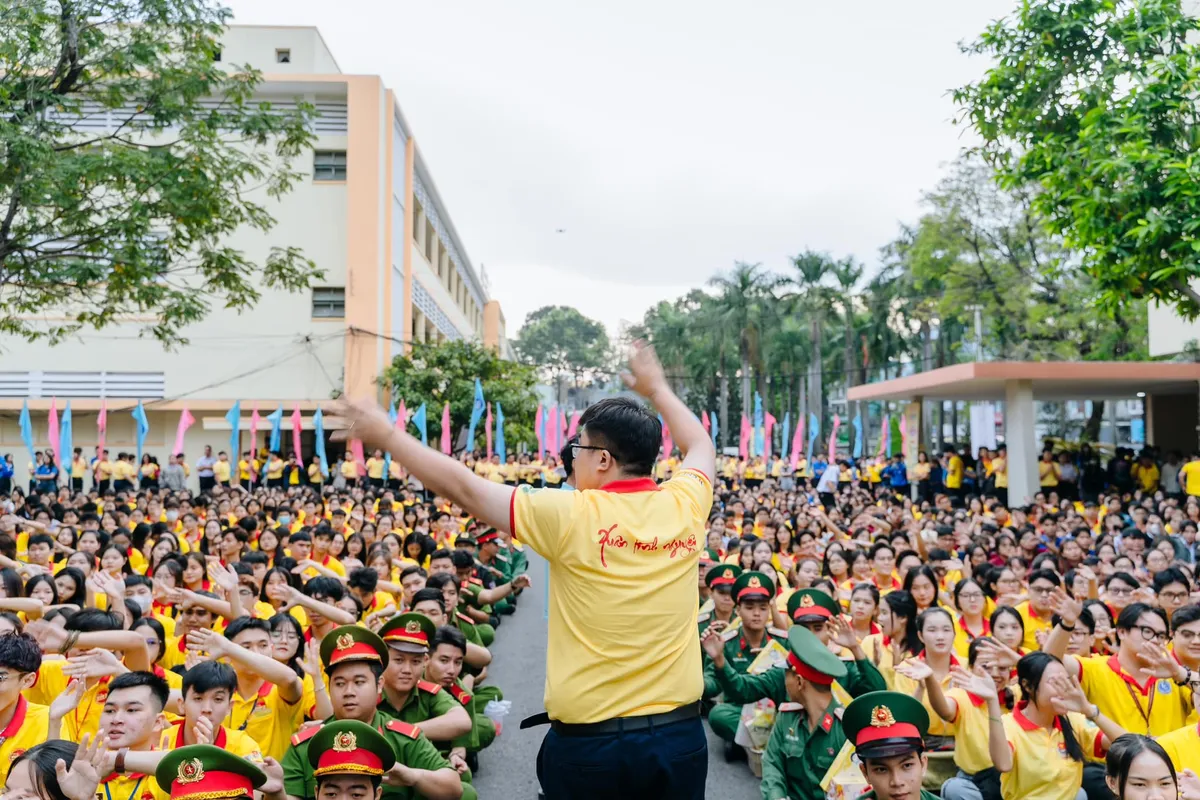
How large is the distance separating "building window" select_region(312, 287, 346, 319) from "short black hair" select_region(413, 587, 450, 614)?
2286 cm

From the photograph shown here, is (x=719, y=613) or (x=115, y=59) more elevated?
(x=115, y=59)

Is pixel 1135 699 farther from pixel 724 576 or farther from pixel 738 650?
pixel 724 576

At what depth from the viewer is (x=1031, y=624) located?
7027 mm

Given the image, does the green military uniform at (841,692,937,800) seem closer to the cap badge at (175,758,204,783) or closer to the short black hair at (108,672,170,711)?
the cap badge at (175,758,204,783)

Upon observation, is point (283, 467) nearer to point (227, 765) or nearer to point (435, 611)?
point (435, 611)

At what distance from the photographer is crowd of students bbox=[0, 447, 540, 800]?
153 inches

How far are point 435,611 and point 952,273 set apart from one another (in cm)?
2153

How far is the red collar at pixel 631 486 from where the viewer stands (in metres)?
2.67

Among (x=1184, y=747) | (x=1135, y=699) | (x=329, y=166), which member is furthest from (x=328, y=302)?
(x=1184, y=747)

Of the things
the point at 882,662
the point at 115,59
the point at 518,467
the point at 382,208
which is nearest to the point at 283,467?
the point at 518,467

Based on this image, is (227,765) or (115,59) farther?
(115,59)

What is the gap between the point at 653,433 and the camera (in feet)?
8.84

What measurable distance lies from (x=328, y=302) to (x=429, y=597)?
916 inches

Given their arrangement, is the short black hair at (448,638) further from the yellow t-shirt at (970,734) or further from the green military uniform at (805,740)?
the yellow t-shirt at (970,734)
